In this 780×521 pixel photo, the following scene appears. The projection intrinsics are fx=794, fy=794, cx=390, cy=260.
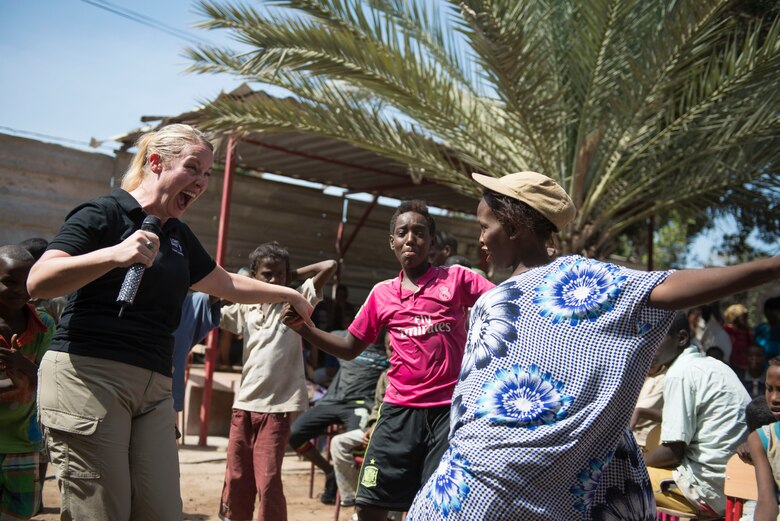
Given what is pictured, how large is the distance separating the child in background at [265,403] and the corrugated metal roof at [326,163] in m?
3.37

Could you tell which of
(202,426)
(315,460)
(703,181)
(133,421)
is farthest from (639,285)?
(202,426)

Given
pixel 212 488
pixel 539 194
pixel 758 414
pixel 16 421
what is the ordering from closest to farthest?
pixel 539 194 < pixel 16 421 < pixel 758 414 < pixel 212 488

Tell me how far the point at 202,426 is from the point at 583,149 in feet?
16.0

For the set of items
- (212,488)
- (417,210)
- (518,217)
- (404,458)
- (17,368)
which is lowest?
(212,488)

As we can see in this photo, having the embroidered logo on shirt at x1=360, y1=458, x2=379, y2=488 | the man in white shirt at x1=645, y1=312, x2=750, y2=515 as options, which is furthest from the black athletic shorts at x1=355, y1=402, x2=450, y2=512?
the man in white shirt at x1=645, y1=312, x2=750, y2=515

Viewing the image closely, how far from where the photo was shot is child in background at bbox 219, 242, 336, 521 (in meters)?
4.62

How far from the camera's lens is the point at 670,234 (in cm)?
3309

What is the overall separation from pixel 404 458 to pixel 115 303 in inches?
68.2

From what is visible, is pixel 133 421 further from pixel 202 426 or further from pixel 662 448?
pixel 202 426

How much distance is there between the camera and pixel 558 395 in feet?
7.01

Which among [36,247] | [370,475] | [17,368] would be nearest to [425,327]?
[370,475]

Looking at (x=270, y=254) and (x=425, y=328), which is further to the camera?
(x=270, y=254)

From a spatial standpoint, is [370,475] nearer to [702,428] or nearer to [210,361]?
[702,428]

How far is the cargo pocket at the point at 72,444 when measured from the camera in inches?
101
